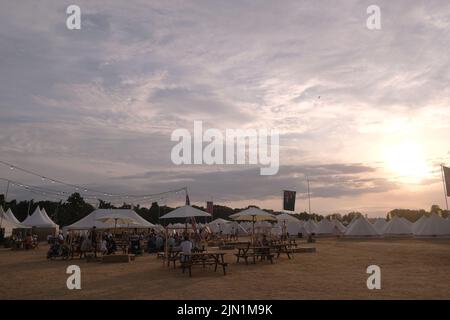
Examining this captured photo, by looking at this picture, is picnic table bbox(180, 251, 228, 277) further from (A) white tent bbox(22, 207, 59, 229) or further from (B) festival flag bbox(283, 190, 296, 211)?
(A) white tent bbox(22, 207, 59, 229)

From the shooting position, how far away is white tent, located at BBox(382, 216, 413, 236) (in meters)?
44.9

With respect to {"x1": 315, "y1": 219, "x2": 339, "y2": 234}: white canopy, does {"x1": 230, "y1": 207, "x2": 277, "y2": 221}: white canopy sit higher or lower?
higher

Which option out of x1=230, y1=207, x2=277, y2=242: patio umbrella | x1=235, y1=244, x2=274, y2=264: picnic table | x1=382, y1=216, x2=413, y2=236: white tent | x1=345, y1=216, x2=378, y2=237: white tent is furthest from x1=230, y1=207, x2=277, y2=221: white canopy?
x1=382, y1=216, x2=413, y2=236: white tent

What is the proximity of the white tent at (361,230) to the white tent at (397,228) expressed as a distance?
13.9 feet

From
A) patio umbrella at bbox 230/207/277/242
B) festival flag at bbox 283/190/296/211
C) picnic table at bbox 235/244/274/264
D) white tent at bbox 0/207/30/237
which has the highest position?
festival flag at bbox 283/190/296/211

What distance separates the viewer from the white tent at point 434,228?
39438mm

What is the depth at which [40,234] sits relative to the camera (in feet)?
138

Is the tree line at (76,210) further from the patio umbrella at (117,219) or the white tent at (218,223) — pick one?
the patio umbrella at (117,219)

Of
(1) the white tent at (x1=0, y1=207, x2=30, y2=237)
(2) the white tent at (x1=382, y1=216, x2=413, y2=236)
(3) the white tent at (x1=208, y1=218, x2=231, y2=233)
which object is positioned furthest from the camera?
(2) the white tent at (x1=382, y1=216, x2=413, y2=236)

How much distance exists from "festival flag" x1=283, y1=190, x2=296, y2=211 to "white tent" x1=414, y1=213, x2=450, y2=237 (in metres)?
20.0

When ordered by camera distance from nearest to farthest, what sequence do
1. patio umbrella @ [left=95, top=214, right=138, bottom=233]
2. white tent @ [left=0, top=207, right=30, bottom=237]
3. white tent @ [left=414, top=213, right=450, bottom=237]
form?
patio umbrella @ [left=95, top=214, right=138, bottom=233], white tent @ [left=0, top=207, right=30, bottom=237], white tent @ [left=414, top=213, right=450, bottom=237]

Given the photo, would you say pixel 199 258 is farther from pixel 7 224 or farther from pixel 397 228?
pixel 397 228
